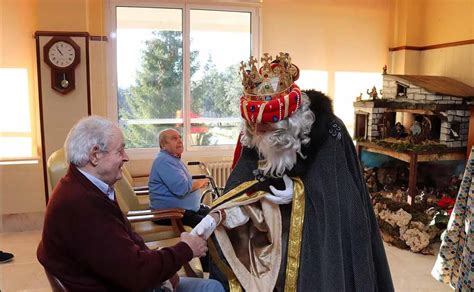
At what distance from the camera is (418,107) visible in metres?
3.80

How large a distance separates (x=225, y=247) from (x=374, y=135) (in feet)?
10.1

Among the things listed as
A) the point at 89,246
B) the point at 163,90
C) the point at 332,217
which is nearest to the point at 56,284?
the point at 89,246

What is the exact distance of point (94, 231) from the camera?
1.31m

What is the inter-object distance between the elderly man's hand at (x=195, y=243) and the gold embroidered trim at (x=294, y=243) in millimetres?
340

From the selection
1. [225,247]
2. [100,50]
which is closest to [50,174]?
[225,247]

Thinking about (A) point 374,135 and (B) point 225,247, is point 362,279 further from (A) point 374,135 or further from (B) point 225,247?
(A) point 374,135

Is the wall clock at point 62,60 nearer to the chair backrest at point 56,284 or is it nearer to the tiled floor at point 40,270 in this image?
the tiled floor at point 40,270

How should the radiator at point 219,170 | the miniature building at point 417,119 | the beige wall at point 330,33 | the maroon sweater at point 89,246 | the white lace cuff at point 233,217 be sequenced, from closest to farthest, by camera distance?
1. the maroon sweater at point 89,246
2. the white lace cuff at point 233,217
3. the miniature building at point 417,119
4. the radiator at point 219,170
5. the beige wall at point 330,33

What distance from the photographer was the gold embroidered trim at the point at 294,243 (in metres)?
1.49

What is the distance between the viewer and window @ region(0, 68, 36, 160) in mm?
3891

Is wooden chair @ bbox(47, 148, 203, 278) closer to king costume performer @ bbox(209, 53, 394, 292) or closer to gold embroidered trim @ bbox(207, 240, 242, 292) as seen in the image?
gold embroidered trim @ bbox(207, 240, 242, 292)

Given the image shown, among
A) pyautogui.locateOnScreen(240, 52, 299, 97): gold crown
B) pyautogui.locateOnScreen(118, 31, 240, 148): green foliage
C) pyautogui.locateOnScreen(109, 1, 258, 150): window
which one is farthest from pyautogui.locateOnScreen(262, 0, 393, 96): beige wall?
pyautogui.locateOnScreen(240, 52, 299, 97): gold crown

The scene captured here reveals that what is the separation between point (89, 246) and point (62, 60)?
289cm

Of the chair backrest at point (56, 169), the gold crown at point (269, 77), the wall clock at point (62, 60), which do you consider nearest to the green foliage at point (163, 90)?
the wall clock at point (62, 60)
